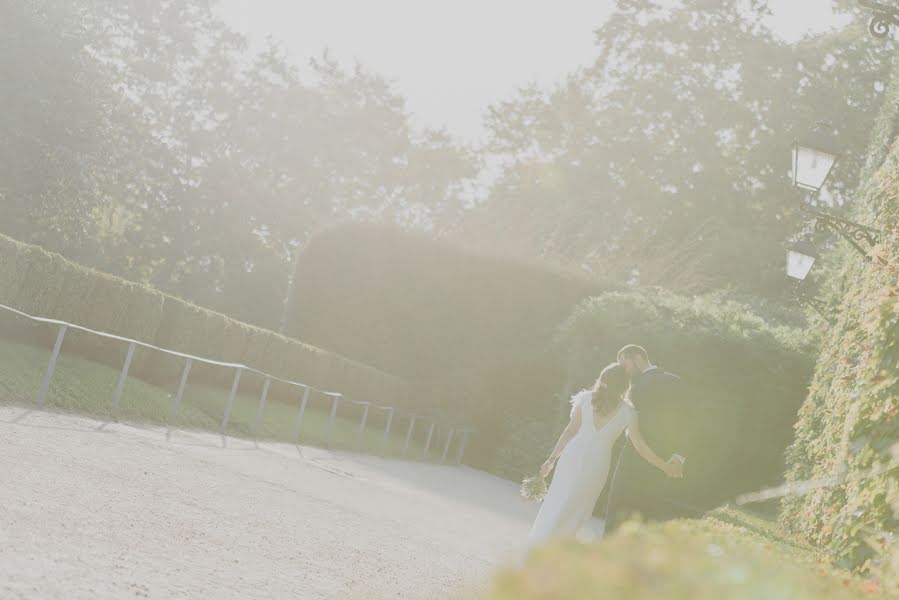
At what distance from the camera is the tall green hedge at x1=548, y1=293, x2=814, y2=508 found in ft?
55.4

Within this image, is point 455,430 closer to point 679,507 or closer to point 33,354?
point 679,507

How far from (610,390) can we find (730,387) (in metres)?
10.9

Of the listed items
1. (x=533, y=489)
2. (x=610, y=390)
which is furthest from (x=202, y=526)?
(x=610, y=390)

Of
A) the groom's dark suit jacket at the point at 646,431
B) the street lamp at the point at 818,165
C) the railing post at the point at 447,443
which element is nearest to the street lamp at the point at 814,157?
the street lamp at the point at 818,165

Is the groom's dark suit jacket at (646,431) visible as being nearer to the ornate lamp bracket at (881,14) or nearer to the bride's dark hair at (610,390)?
the bride's dark hair at (610,390)

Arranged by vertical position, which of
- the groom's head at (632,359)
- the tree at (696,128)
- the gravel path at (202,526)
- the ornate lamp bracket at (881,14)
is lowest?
the gravel path at (202,526)

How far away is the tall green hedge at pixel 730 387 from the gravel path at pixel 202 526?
5825 millimetres

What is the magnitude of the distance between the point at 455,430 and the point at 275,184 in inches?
891

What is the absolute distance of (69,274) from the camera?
41.8ft

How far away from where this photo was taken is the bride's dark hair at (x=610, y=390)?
6.90 m

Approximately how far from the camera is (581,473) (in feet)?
22.8

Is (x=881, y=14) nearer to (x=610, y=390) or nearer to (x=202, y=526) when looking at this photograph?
(x=610, y=390)

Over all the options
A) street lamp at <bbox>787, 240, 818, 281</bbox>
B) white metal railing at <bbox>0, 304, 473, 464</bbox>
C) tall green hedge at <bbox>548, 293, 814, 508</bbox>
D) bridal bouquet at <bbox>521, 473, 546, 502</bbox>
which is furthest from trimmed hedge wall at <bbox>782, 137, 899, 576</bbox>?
white metal railing at <bbox>0, 304, 473, 464</bbox>

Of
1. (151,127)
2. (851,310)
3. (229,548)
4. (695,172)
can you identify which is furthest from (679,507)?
(151,127)
